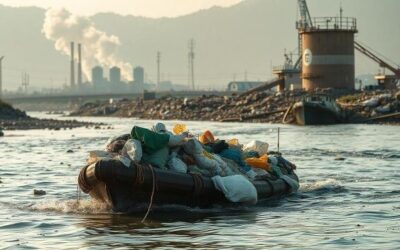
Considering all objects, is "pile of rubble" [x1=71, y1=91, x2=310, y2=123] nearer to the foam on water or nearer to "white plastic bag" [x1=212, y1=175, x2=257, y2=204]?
the foam on water

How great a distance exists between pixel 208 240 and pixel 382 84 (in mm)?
82774

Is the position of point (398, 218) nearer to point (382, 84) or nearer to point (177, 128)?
point (177, 128)

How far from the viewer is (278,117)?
252 feet

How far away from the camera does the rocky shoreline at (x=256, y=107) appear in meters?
71.3

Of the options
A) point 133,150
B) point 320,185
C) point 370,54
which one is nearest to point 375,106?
point 370,54

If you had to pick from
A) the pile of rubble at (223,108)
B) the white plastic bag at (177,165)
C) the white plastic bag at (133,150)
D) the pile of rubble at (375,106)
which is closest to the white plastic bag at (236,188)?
the white plastic bag at (177,165)

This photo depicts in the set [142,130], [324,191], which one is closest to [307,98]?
[324,191]

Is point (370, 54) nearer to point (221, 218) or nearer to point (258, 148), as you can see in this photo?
point (258, 148)

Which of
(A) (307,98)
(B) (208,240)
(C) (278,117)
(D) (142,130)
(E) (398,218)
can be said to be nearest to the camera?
(B) (208,240)

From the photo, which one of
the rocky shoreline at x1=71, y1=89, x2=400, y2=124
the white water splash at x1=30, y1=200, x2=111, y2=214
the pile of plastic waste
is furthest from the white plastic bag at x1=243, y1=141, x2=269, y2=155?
the rocky shoreline at x1=71, y1=89, x2=400, y2=124

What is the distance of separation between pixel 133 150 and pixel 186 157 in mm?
1778

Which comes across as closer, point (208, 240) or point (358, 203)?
point (208, 240)

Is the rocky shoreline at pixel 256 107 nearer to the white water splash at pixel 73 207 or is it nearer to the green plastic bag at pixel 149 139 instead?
the white water splash at pixel 73 207

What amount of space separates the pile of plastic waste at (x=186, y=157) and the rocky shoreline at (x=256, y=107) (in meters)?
47.2
